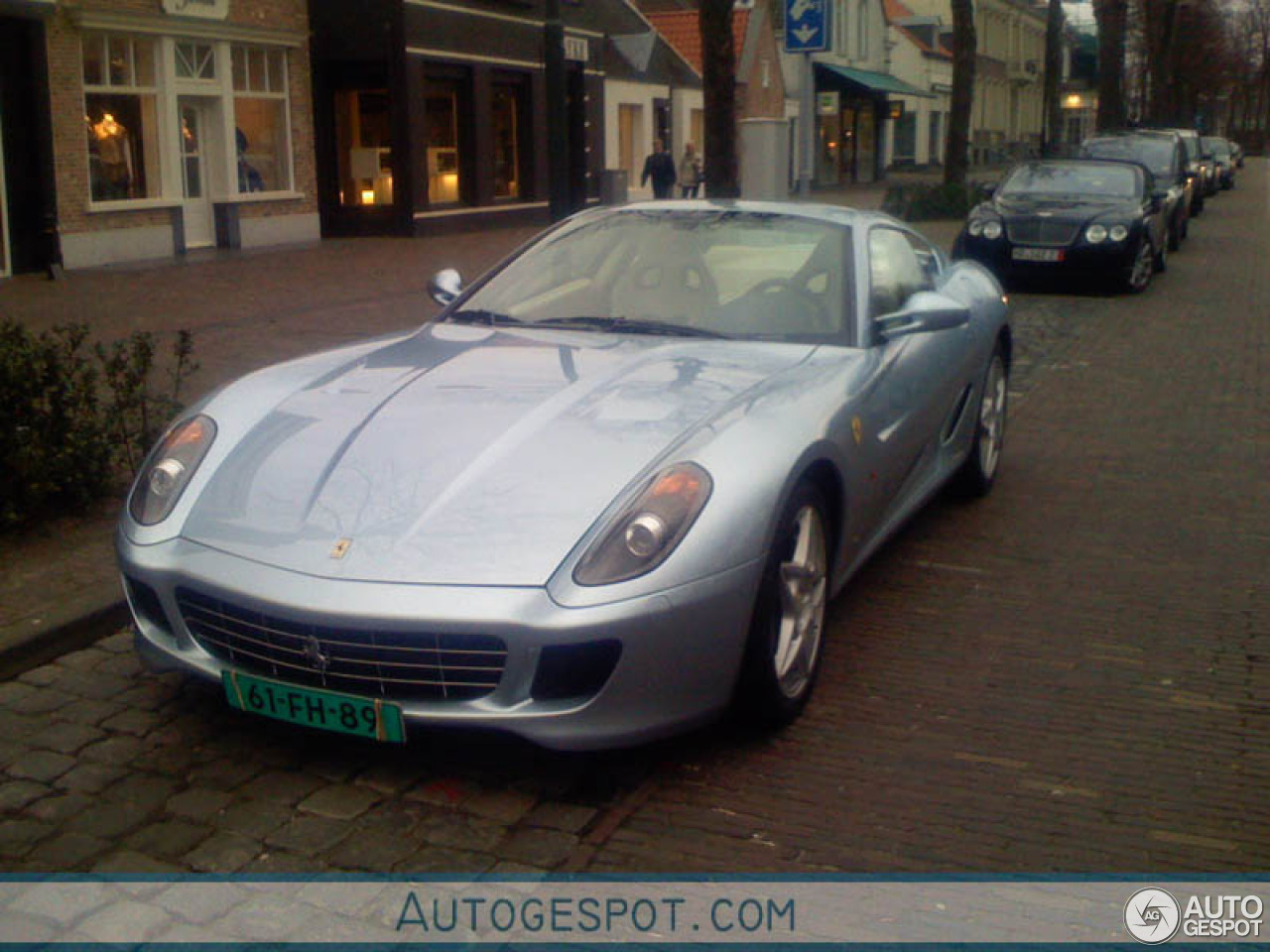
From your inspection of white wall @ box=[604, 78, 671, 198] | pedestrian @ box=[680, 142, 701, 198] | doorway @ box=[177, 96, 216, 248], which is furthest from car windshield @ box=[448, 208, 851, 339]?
white wall @ box=[604, 78, 671, 198]

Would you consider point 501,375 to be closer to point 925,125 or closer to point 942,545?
point 942,545

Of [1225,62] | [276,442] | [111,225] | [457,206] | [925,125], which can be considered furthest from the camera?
[1225,62]

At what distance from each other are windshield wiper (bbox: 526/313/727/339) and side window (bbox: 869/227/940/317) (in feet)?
2.10

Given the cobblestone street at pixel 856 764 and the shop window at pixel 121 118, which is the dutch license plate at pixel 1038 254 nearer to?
the cobblestone street at pixel 856 764

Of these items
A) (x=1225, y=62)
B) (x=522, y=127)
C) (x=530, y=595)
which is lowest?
(x=530, y=595)

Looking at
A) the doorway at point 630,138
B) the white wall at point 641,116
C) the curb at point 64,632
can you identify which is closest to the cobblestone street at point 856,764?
the curb at point 64,632

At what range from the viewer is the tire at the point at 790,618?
3836mm

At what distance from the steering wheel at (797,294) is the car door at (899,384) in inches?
5.9

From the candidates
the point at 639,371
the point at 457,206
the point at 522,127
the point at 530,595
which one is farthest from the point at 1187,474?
the point at 522,127

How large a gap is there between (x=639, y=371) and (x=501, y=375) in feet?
1.40

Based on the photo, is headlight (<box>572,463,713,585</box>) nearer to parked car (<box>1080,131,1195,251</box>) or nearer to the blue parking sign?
the blue parking sign

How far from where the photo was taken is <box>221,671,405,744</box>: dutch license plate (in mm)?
3494

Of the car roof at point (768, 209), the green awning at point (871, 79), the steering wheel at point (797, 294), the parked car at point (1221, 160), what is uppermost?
the green awning at point (871, 79)

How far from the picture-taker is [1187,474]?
7430 millimetres
